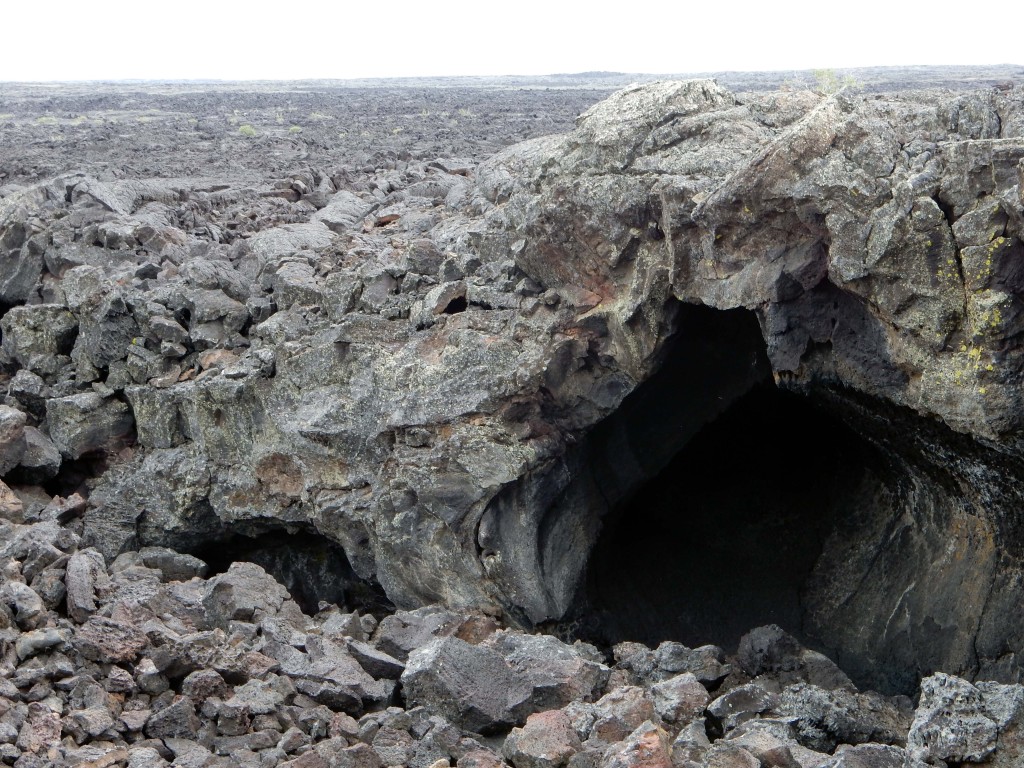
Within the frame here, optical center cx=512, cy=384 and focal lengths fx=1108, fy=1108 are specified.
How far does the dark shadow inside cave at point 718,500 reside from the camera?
10.1 meters

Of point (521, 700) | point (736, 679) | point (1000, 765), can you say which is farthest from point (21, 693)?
point (1000, 765)

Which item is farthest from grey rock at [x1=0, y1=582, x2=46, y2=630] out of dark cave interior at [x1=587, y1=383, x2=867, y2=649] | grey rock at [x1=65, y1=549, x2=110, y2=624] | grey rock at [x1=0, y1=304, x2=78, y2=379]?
dark cave interior at [x1=587, y1=383, x2=867, y2=649]

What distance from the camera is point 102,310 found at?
444 inches

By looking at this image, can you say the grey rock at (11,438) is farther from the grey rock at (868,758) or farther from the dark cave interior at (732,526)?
the grey rock at (868,758)

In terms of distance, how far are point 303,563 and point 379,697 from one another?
165 inches

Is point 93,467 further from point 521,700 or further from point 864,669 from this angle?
point 864,669

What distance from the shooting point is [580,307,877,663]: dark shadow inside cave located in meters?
10.1

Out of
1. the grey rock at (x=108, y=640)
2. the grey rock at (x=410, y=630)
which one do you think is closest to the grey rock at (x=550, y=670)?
the grey rock at (x=410, y=630)

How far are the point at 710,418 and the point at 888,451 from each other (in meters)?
1.83

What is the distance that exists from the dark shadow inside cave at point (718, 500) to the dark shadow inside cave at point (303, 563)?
2.45 metres

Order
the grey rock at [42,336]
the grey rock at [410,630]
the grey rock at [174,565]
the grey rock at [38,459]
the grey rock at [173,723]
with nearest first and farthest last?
the grey rock at [173,723]
the grey rock at [410,630]
the grey rock at [174,565]
the grey rock at [38,459]
the grey rock at [42,336]

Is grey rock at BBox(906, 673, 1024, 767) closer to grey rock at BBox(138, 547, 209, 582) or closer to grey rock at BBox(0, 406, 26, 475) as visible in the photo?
grey rock at BBox(138, 547, 209, 582)

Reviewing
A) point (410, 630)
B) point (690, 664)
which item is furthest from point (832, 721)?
point (410, 630)

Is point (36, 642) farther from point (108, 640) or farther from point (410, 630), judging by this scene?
point (410, 630)
